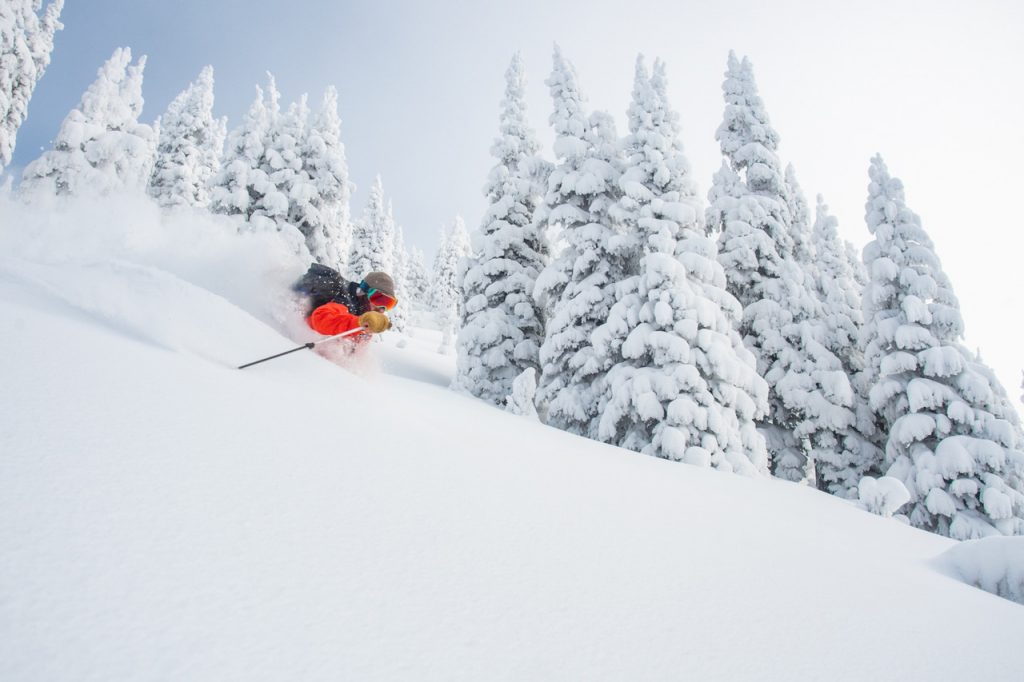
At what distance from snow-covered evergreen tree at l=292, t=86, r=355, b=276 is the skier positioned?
15.4m

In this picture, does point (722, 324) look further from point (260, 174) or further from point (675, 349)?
point (260, 174)

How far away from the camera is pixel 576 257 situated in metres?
15.8

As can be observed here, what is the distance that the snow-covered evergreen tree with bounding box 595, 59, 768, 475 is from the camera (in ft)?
38.3

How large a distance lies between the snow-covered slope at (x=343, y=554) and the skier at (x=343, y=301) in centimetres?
158

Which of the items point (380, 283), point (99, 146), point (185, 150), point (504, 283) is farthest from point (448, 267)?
point (380, 283)

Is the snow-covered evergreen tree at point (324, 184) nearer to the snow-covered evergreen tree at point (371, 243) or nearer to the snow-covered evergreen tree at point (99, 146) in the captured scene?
the snow-covered evergreen tree at point (99, 146)

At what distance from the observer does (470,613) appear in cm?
151

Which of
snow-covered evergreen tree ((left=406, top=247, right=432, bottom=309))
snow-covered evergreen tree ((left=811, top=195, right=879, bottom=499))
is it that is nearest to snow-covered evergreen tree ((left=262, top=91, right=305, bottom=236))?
snow-covered evergreen tree ((left=811, top=195, right=879, bottom=499))

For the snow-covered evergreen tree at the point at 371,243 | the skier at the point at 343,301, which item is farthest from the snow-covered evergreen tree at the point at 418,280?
the skier at the point at 343,301

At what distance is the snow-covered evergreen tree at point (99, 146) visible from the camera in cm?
2317

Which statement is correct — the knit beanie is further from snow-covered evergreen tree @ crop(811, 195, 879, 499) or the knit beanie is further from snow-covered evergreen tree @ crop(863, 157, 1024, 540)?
snow-covered evergreen tree @ crop(811, 195, 879, 499)

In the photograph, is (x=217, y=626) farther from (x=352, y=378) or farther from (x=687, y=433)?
(x=687, y=433)

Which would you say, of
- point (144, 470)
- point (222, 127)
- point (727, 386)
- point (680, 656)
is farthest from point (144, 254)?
point (222, 127)

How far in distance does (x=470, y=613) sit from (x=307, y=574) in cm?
49
